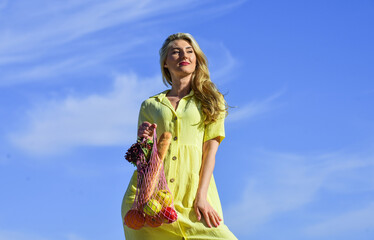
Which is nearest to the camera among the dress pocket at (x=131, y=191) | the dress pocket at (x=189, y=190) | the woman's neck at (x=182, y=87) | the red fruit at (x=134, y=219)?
the red fruit at (x=134, y=219)

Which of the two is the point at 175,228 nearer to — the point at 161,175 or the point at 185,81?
the point at 161,175

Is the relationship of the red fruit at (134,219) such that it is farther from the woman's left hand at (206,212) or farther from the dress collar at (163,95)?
the dress collar at (163,95)

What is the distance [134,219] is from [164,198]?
0.38 meters

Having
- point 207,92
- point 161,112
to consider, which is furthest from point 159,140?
point 207,92

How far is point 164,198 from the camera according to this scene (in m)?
6.46

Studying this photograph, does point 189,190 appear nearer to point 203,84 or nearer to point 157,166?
point 157,166

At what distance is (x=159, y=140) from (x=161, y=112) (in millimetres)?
320

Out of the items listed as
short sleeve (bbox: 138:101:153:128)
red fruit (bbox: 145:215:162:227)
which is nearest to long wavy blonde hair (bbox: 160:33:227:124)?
short sleeve (bbox: 138:101:153:128)

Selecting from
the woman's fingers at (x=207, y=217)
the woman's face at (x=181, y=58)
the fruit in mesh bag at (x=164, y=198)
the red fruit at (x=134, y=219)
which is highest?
the woman's face at (x=181, y=58)

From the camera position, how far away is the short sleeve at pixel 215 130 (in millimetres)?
6945

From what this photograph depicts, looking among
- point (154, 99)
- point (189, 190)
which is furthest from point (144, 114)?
point (189, 190)

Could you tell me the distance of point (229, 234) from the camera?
21.4 ft

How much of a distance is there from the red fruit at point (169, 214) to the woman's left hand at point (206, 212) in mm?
273

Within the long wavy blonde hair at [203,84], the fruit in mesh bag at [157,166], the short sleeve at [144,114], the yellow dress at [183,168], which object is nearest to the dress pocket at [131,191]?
the yellow dress at [183,168]
